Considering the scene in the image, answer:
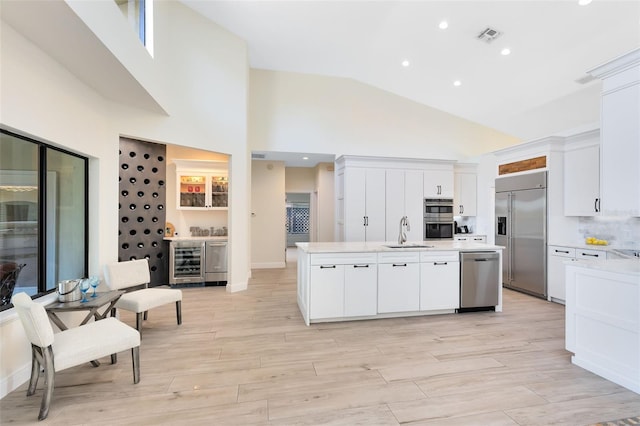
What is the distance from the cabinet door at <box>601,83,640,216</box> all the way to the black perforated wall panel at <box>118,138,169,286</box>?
5.97 metres

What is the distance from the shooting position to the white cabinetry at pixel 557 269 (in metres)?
4.29

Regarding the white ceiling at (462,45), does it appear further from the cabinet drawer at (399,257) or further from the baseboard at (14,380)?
the baseboard at (14,380)

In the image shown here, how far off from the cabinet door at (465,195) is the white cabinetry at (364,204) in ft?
6.84

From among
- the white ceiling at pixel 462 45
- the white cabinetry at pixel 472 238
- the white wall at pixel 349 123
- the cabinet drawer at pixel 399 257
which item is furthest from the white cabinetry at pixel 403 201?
the cabinet drawer at pixel 399 257

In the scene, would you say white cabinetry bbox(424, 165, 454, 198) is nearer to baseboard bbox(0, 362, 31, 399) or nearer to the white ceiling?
the white ceiling

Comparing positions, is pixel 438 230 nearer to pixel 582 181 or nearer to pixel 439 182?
pixel 439 182

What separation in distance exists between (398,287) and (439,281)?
599 mm

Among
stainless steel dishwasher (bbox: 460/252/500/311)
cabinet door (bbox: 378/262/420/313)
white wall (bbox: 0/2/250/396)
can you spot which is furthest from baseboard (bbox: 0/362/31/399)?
stainless steel dishwasher (bbox: 460/252/500/311)

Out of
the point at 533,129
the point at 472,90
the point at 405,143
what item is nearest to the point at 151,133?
the point at 405,143

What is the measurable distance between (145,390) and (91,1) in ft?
9.80

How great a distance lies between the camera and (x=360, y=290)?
3.54 meters

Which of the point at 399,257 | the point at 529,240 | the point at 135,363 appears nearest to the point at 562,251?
the point at 529,240

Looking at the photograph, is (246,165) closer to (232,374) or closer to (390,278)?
(390,278)

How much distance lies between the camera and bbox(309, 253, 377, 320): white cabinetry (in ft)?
11.3
